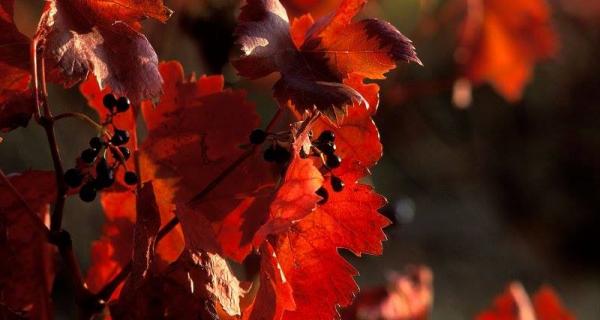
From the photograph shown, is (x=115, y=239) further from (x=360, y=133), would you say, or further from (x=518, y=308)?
(x=518, y=308)

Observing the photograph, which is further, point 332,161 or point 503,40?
A: point 503,40

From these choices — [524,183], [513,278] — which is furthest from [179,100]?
[524,183]

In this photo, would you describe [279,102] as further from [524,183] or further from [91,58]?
[524,183]

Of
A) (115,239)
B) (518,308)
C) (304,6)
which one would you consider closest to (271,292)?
(115,239)

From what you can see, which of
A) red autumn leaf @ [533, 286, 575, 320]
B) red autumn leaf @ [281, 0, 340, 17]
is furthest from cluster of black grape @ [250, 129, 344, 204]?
red autumn leaf @ [281, 0, 340, 17]

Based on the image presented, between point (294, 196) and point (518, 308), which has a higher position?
point (294, 196)

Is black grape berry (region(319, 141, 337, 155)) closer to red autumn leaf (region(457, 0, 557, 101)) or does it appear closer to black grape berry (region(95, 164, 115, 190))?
black grape berry (region(95, 164, 115, 190))

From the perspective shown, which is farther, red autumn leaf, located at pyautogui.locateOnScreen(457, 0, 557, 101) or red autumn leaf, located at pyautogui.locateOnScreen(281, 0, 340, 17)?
red autumn leaf, located at pyautogui.locateOnScreen(457, 0, 557, 101)
